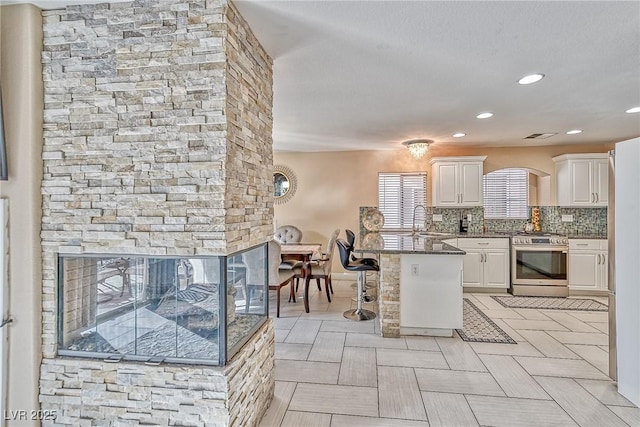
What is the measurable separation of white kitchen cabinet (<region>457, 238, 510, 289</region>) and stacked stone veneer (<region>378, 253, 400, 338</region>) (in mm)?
2289

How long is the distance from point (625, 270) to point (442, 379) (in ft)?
5.22

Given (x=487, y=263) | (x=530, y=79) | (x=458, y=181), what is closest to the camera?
(x=530, y=79)

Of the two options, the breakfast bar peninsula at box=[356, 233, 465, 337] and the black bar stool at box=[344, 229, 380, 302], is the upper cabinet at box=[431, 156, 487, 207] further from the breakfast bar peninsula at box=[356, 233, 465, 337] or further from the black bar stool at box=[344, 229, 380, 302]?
the breakfast bar peninsula at box=[356, 233, 465, 337]

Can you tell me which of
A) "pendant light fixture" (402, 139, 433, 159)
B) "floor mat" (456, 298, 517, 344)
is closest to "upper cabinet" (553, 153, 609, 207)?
"pendant light fixture" (402, 139, 433, 159)

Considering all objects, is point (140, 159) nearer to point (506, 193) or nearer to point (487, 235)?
point (487, 235)

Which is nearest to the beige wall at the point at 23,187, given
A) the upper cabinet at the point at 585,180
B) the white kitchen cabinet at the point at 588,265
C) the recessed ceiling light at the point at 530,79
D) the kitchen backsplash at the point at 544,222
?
the recessed ceiling light at the point at 530,79

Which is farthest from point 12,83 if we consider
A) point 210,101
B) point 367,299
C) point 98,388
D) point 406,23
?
point 367,299

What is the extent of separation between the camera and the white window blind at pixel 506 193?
18.6 ft

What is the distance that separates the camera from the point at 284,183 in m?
6.12

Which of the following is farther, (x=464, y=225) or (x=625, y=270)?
(x=464, y=225)

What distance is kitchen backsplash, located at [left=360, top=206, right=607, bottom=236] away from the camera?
526cm

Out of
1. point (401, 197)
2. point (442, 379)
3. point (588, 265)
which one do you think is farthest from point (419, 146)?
point (442, 379)

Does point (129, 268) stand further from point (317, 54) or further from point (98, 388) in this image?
point (317, 54)

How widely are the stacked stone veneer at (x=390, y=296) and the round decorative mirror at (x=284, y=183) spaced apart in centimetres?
308
